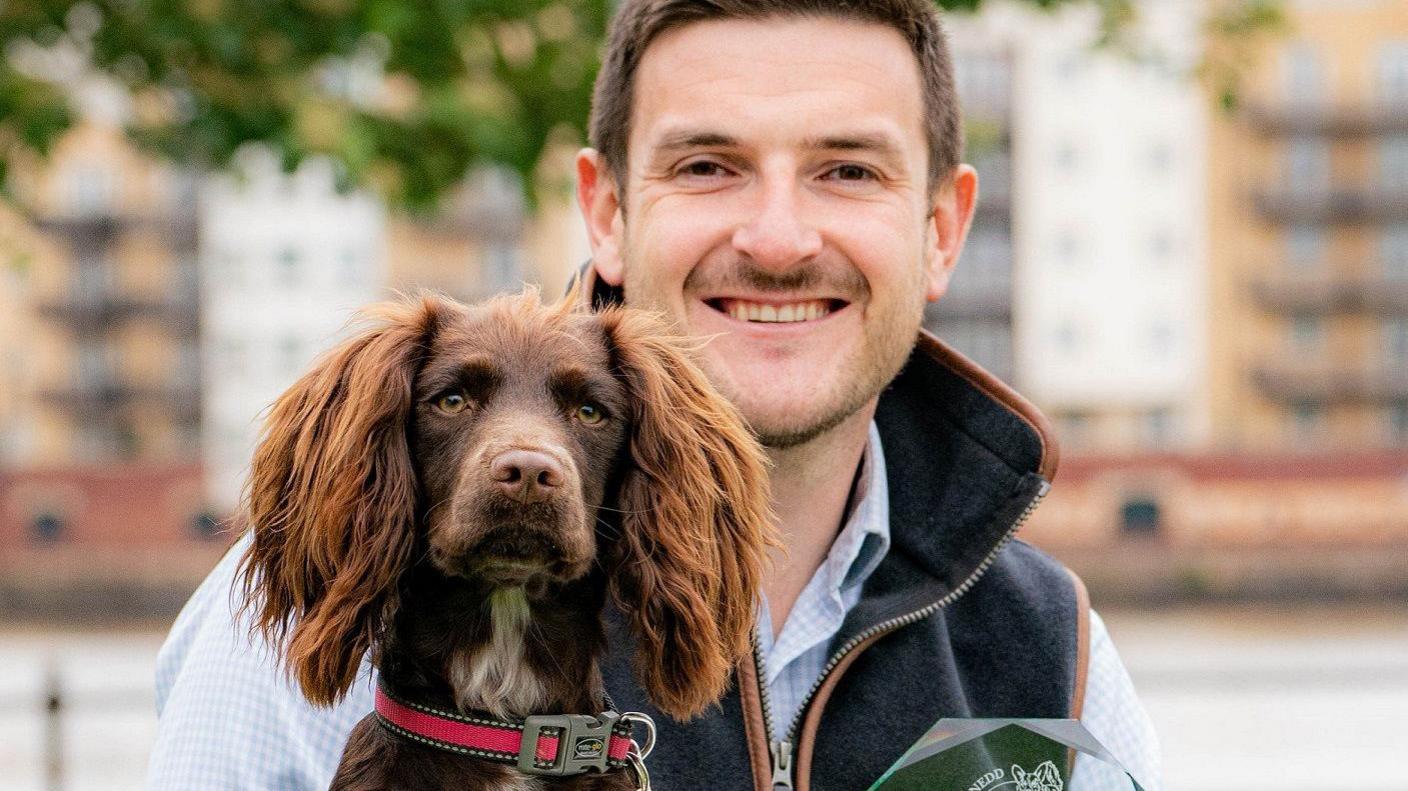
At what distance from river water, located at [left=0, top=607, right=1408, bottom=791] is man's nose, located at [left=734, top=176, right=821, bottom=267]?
554 centimetres

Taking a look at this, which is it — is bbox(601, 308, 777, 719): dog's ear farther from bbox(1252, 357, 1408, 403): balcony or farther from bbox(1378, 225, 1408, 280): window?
bbox(1378, 225, 1408, 280): window

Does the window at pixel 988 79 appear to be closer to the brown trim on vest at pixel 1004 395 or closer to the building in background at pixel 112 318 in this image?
the building in background at pixel 112 318

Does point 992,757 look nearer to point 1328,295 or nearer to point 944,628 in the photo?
point 944,628

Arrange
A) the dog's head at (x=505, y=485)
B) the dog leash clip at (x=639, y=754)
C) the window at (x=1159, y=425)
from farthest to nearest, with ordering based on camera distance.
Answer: the window at (x=1159, y=425) < the dog leash clip at (x=639, y=754) < the dog's head at (x=505, y=485)

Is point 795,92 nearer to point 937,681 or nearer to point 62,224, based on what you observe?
point 937,681

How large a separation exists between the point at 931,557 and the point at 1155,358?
4948 centimetres

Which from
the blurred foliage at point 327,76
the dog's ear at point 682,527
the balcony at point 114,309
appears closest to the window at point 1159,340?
the balcony at point 114,309

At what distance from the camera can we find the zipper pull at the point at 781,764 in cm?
258

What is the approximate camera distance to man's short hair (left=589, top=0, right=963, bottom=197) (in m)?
2.85

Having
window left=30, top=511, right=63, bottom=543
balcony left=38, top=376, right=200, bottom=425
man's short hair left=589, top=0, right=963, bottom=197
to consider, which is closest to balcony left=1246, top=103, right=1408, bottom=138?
balcony left=38, top=376, right=200, bottom=425

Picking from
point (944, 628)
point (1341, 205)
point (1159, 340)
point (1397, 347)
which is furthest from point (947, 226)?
point (1397, 347)

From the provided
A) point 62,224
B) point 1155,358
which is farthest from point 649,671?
point 62,224

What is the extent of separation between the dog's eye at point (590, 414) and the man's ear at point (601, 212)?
55 centimetres

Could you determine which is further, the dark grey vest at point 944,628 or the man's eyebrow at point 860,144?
the man's eyebrow at point 860,144
